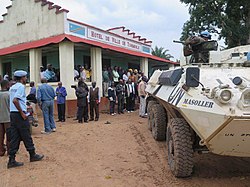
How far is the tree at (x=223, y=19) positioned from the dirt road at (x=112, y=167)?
1166 centimetres

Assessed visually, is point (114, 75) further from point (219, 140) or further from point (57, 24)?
point (219, 140)

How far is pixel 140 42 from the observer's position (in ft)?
61.5

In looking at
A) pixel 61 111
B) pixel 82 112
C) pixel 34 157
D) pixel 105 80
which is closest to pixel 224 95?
pixel 34 157

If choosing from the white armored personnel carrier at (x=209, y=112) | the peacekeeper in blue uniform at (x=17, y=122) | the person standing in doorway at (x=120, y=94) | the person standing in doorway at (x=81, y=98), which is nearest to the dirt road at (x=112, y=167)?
the peacekeeper in blue uniform at (x=17, y=122)

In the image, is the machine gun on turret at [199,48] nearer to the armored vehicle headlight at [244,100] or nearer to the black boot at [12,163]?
the armored vehicle headlight at [244,100]

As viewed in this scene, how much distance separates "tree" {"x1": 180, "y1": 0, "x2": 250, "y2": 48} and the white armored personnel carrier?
1262cm

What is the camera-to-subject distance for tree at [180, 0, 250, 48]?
16766mm

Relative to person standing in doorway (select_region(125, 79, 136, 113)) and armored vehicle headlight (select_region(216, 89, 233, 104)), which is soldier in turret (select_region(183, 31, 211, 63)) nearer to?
armored vehicle headlight (select_region(216, 89, 233, 104))

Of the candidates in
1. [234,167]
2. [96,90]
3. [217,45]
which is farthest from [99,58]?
[234,167]

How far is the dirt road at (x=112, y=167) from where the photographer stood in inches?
177

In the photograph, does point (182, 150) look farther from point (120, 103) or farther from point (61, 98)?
point (120, 103)

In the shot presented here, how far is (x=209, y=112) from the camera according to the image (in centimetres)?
371

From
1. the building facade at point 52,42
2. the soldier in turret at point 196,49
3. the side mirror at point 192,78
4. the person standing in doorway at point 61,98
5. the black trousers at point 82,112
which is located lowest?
the black trousers at point 82,112

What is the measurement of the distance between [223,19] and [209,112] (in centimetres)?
1450
